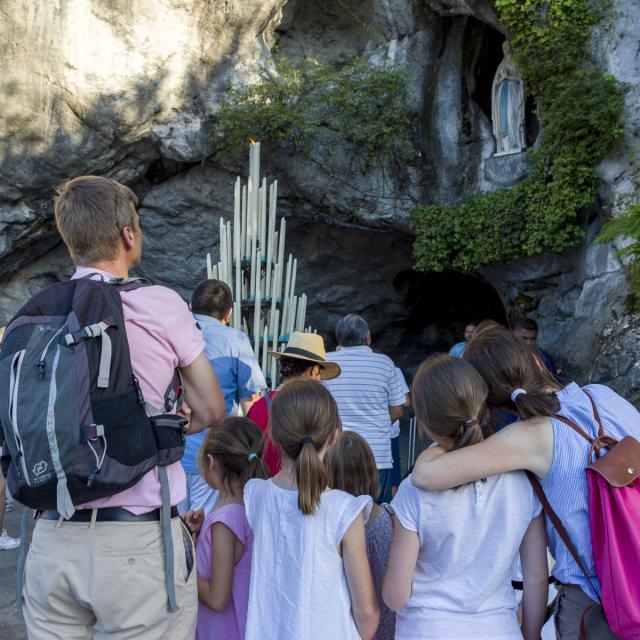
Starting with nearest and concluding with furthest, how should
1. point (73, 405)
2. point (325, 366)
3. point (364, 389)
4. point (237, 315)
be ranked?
point (73, 405) < point (325, 366) < point (364, 389) < point (237, 315)

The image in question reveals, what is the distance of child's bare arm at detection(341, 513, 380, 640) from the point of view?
195cm

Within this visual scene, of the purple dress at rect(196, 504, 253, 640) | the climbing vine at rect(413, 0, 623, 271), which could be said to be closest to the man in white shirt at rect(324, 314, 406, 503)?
the purple dress at rect(196, 504, 253, 640)

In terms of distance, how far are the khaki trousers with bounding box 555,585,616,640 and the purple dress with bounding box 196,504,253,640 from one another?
0.93m

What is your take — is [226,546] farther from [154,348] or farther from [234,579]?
[154,348]

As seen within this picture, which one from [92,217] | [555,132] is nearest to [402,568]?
[92,217]

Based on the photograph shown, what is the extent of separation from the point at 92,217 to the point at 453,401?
1.03 m

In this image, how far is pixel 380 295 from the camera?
11.5m

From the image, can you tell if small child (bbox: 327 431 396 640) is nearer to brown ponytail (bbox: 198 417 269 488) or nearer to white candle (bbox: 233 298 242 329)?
brown ponytail (bbox: 198 417 269 488)

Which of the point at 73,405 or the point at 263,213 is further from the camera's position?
the point at 263,213

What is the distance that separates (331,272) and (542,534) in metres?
9.19

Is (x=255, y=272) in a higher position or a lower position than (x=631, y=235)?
lower

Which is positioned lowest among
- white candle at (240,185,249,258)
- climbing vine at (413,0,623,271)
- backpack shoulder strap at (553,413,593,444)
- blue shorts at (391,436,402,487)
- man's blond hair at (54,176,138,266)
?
blue shorts at (391,436,402,487)

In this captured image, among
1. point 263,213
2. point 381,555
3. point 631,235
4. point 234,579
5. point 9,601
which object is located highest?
point 263,213

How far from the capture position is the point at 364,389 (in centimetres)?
381
